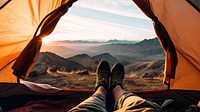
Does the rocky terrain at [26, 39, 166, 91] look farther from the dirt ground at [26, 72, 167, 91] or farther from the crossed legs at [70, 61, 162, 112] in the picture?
the crossed legs at [70, 61, 162, 112]

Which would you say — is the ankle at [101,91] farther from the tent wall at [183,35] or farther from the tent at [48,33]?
the tent wall at [183,35]

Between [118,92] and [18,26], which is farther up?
[18,26]

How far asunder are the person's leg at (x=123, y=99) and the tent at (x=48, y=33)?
33cm

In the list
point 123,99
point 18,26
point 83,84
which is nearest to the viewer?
point 123,99

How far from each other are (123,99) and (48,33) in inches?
49.5

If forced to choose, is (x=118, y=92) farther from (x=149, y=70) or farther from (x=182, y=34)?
(x=149, y=70)

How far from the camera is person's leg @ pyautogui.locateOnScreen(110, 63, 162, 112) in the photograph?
1.39 metres

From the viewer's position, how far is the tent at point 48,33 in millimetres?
2613

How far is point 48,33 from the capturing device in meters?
2.66

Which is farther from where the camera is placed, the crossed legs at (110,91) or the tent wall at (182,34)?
the tent wall at (182,34)

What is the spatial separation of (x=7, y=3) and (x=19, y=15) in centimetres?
19

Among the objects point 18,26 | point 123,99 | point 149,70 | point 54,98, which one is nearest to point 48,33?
point 18,26

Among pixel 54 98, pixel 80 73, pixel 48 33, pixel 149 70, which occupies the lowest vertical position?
pixel 149 70

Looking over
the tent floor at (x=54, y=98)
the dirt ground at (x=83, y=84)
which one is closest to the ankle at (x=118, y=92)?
the tent floor at (x=54, y=98)
